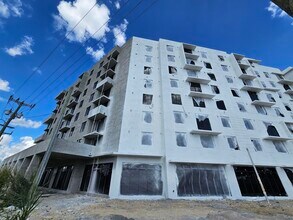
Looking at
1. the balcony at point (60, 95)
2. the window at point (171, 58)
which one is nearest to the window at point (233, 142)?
the window at point (171, 58)

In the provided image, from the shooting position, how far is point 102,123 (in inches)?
834

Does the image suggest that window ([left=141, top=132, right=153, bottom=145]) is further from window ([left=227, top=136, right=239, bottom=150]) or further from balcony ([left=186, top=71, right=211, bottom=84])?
balcony ([left=186, top=71, right=211, bottom=84])

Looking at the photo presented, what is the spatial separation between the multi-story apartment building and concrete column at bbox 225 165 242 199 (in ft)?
0.30

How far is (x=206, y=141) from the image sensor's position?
18562 mm

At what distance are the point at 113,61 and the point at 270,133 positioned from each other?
24.6 meters

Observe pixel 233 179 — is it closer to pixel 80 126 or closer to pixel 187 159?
pixel 187 159

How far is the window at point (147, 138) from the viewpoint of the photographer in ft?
56.5

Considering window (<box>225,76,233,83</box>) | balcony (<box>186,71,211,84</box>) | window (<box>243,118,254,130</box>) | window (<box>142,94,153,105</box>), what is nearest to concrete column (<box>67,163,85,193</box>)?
window (<box>142,94,153,105</box>)

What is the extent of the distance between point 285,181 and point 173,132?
43.6 feet

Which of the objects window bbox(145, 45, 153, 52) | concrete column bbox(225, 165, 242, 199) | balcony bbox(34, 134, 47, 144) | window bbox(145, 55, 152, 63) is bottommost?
concrete column bbox(225, 165, 242, 199)

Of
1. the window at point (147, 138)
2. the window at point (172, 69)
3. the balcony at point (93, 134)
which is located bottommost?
the window at point (147, 138)

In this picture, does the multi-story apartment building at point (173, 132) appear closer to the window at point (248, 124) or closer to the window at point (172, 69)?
the window at point (248, 124)

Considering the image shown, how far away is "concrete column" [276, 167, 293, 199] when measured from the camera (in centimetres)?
1728

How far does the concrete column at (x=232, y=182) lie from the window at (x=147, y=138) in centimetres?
843
